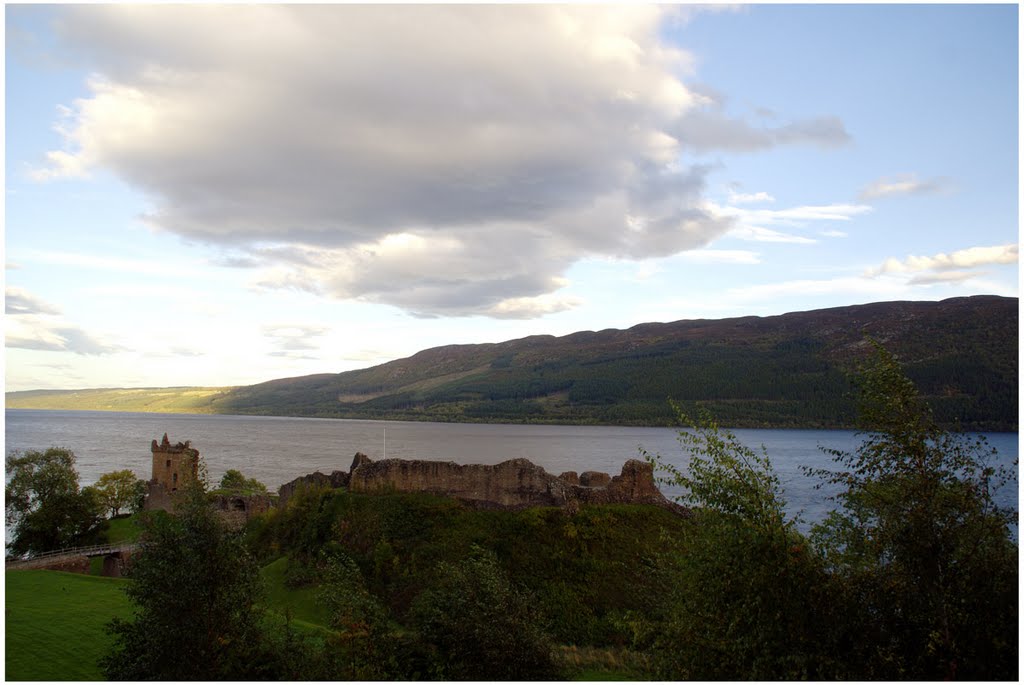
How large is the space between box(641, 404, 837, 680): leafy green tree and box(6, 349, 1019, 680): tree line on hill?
36mm

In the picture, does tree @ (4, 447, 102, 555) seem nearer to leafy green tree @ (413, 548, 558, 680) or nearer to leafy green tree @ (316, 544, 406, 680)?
leafy green tree @ (316, 544, 406, 680)

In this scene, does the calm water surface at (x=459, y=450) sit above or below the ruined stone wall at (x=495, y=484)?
below

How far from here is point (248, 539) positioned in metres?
37.2

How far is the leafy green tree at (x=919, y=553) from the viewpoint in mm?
11797

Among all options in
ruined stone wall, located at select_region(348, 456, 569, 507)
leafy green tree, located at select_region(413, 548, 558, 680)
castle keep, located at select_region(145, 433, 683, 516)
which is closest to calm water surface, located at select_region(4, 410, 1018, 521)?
castle keep, located at select_region(145, 433, 683, 516)

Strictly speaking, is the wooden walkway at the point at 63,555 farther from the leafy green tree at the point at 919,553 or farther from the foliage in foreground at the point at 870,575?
the leafy green tree at the point at 919,553

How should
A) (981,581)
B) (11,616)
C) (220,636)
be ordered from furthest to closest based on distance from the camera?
(11,616) → (220,636) → (981,581)

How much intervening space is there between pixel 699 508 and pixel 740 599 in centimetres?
209

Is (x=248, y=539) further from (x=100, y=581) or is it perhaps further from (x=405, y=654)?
(x=405, y=654)

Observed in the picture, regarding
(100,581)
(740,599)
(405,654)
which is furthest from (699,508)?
(100,581)

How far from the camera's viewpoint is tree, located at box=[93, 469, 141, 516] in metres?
56.9

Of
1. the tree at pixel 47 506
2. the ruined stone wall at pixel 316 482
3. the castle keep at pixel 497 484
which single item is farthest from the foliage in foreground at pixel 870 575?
the tree at pixel 47 506

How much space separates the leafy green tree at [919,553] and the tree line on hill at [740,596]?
0.03 metres

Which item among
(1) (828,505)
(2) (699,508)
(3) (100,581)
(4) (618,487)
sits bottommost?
(1) (828,505)
